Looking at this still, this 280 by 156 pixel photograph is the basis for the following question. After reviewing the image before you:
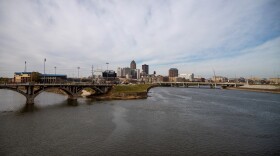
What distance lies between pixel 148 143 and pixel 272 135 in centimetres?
2570

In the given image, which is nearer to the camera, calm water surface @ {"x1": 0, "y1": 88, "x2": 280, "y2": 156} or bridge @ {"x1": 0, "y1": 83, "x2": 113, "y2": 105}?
calm water surface @ {"x1": 0, "y1": 88, "x2": 280, "y2": 156}

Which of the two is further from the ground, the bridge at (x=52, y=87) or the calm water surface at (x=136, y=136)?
the bridge at (x=52, y=87)

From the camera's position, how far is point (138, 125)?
48594 millimetres

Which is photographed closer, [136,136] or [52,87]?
[136,136]

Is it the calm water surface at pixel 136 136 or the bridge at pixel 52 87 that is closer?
the calm water surface at pixel 136 136

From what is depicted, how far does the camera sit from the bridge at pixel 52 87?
2943 inches

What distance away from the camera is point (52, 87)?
289 ft

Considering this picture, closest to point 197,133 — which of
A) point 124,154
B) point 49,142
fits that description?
point 124,154

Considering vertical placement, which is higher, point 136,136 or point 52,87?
point 52,87

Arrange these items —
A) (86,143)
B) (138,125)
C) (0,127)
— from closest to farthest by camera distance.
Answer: (86,143)
(0,127)
(138,125)

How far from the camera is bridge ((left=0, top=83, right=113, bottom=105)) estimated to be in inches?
2943

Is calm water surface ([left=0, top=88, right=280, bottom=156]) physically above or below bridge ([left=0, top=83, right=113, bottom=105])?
below

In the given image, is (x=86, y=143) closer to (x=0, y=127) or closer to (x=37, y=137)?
(x=37, y=137)

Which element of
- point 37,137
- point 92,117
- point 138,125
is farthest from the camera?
point 92,117
